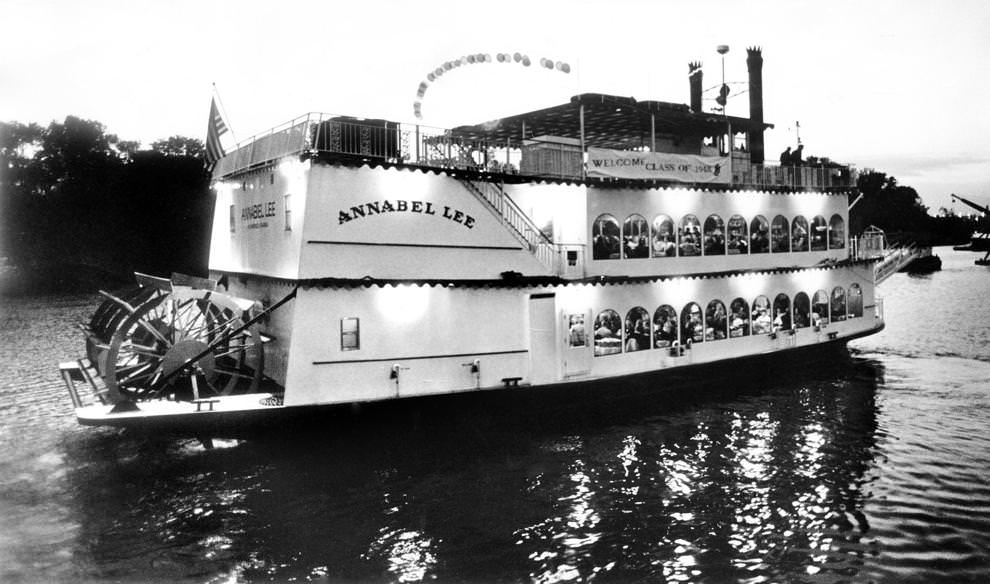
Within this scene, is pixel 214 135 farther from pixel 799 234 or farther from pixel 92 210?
pixel 92 210

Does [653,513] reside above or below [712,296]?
below

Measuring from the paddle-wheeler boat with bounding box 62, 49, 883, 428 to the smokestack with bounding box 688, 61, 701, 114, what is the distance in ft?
18.8

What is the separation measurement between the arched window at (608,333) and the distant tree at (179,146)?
214 feet

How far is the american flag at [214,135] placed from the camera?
55.1 ft

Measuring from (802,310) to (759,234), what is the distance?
2956mm

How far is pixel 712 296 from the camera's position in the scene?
60.6 ft

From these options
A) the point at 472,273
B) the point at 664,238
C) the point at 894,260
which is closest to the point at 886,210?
the point at 894,260

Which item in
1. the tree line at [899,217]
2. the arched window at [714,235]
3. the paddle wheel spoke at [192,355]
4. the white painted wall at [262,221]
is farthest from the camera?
the tree line at [899,217]

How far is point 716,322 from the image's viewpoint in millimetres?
18547

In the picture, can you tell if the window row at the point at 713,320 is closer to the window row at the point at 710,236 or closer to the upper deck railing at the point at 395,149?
the window row at the point at 710,236

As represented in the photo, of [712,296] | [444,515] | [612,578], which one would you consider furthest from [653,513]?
[712,296]

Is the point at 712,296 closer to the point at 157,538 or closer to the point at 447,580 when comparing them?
the point at 447,580

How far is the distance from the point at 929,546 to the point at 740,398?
839cm

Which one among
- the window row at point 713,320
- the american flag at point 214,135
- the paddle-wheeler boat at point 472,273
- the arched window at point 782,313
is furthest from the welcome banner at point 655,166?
the american flag at point 214,135
